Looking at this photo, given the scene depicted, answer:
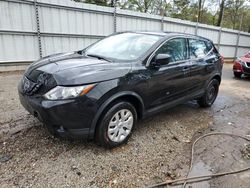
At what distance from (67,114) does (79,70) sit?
1.89ft

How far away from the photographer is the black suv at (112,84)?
101 inches

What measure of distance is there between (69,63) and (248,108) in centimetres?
473

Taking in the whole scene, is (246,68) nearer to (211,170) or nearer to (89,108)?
(211,170)

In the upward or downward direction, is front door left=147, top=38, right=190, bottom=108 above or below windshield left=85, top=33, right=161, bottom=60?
below

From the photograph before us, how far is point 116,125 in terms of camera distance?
3029mm

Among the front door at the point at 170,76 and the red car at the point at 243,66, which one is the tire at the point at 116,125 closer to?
the front door at the point at 170,76

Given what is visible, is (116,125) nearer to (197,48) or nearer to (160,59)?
(160,59)

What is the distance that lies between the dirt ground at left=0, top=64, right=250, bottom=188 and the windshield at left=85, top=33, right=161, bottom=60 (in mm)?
1319

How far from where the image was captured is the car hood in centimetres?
259

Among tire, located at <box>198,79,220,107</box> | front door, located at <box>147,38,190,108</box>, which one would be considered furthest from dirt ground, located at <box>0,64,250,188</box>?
tire, located at <box>198,79,220,107</box>

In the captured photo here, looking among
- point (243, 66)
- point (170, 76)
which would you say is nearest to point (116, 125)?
point (170, 76)

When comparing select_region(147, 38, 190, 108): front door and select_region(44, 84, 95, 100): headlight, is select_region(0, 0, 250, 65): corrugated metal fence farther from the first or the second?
select_region(44, 84, 95, 100): headlight

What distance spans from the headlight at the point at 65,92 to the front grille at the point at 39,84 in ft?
0.23

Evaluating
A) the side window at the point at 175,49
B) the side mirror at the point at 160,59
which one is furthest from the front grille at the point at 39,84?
the side window at the point at 175,49
